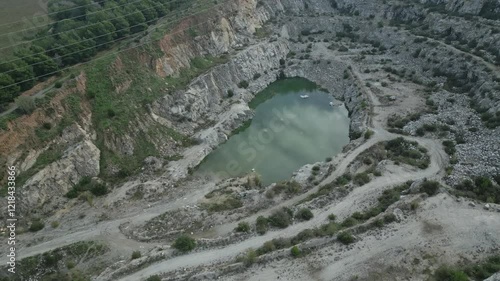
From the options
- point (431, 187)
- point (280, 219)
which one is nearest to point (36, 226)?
point (280, 219)

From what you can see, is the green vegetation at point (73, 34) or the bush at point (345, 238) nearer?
the bush at point (345, 238)

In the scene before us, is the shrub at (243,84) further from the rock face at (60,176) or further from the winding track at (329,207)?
the rock face at (60,176)

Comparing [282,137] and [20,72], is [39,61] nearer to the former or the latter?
[20,72]

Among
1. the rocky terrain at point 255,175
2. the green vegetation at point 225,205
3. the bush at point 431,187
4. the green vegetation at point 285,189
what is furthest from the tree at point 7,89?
the bush at point 431,187

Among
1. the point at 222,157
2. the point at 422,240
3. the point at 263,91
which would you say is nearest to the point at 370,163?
the point at 422,240

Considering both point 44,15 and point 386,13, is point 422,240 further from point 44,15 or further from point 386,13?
point 44,15
